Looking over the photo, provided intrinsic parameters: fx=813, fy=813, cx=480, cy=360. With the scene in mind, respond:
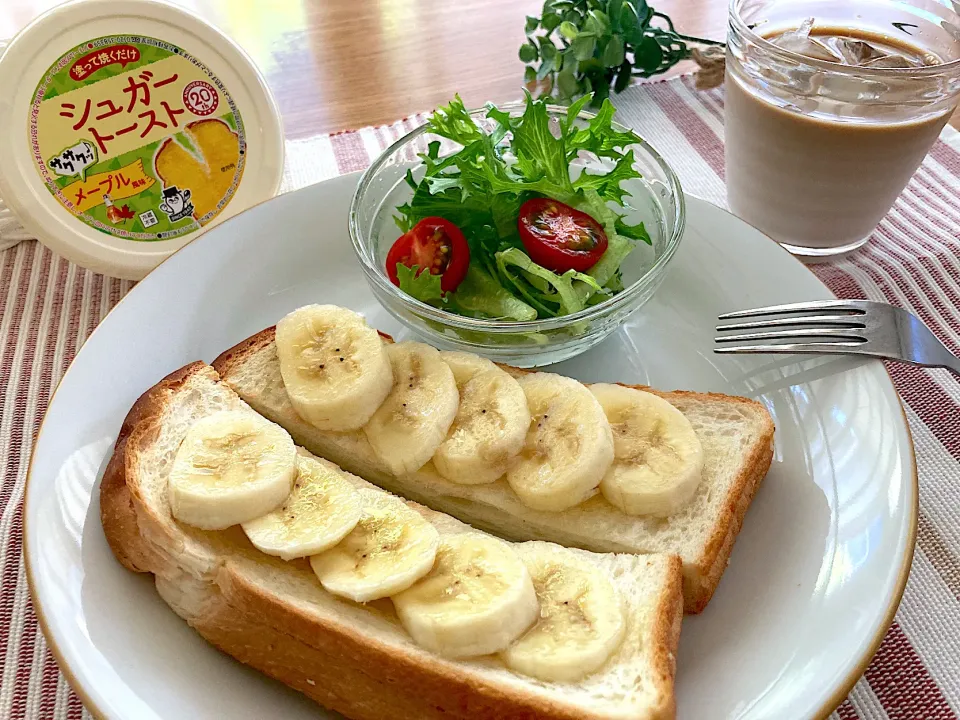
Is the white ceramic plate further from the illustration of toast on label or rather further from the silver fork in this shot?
the illustration of toast on label

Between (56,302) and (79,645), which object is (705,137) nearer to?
(56,302)

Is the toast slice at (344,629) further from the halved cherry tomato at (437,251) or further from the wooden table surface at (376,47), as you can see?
the wooden table surface at (376,47)

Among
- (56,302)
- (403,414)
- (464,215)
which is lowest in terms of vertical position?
(56,302)

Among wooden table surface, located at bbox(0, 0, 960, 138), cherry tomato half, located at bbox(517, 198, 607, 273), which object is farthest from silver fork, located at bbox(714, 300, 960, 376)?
wooden table surface, located at bbox(0, 0, 960, 138)

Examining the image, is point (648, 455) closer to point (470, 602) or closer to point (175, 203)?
point (470, 602)

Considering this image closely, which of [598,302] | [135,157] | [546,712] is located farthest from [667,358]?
[135,157]

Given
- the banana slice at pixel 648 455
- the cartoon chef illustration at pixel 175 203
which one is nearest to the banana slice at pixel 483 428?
the banana slice at pixel 648 455
